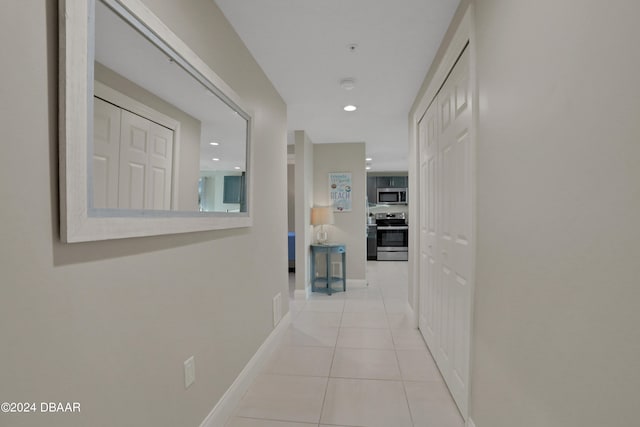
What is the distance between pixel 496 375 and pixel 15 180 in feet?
5.76

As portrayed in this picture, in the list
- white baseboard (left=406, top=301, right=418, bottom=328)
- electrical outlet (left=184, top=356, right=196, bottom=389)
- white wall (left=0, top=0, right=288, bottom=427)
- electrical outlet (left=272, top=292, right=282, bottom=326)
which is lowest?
white baseboard (left=406, top=301, right=418, bottom=328)

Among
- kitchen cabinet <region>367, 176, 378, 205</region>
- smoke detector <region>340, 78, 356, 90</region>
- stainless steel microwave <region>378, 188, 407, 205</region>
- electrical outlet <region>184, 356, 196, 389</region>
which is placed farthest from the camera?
kitchen cabinet <region>367, 176, 378, 205</region>

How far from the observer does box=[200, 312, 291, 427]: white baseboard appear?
164 centimetres

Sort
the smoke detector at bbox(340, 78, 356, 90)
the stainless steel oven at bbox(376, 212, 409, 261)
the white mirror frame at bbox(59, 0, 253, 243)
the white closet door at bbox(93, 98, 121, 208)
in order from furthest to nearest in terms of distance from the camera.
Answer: the stainless steel oven at bbox(376, 212, 409, 261)
the smoke detector at bbox(340, 78, 356, 90)
the white closet door at bbox(93, 98, 121, 208)
the white mirror frame at bbox(59, 0, 253, 243)

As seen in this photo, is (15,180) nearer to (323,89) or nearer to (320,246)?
(323,89)

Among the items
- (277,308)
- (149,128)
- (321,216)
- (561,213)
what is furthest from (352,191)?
(561,213)

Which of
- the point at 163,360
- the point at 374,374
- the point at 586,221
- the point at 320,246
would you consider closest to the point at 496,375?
the point at 586,221

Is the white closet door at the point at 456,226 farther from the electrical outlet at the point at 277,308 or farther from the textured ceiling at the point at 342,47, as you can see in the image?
the electrical outlet at the point at 277,308

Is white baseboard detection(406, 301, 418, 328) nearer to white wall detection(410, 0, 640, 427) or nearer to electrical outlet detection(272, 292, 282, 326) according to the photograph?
electrical outlet detection(272, 292, 282, 326)

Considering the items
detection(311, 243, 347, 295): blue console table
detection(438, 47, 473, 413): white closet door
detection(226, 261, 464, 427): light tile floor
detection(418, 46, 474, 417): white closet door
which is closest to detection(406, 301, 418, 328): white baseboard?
detection(226, 261, 464, 427): light tile floor

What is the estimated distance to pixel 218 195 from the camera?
1.76 m

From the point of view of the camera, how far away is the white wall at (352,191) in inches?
196

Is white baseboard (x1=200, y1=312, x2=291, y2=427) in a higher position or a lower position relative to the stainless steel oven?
lower

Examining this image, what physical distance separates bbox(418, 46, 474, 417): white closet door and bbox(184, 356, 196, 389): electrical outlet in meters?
1.41
